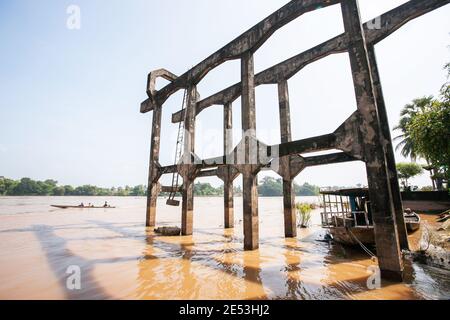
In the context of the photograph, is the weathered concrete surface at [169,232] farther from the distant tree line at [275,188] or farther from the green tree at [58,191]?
the distant tree line at [275,188]

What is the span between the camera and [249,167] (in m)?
7.75

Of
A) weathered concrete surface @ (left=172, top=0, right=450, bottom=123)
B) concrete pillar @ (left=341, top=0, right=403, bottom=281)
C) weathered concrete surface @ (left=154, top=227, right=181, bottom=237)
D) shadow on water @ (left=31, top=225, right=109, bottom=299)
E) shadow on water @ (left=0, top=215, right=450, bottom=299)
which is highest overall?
weathered concrete surface @ (left=172, top=0, right=450, bottom=123)

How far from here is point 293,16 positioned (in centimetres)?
735

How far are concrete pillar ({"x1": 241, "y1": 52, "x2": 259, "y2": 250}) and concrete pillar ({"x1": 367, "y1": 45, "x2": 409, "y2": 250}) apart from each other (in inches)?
173

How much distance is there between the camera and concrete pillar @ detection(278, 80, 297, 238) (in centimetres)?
1019

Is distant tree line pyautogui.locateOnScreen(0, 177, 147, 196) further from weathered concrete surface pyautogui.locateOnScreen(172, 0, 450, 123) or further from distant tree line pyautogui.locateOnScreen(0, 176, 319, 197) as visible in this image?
weathered concrete surface pyautogui.locateOnScreen(172, 0, 450, 123)

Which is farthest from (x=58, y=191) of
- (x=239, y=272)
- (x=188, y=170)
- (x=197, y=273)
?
(x=239, y=272)

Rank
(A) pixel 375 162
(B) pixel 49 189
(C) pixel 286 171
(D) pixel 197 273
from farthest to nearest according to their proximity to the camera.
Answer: (B) pixel 49 189
(C) pixel 286 171
(D) pixel 197 273
(A) pixel 375 162

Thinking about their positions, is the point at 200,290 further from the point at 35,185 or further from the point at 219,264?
the point at 35,185

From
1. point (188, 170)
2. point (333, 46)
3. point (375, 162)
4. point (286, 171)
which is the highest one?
point (333, 46)

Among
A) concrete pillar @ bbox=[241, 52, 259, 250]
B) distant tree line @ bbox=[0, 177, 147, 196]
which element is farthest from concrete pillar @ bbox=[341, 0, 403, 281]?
distant tree line @ bbox=[0, 177, 147, 196]

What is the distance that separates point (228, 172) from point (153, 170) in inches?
174

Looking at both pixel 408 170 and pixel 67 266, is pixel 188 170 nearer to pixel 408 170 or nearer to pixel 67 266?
pixel 67 266
